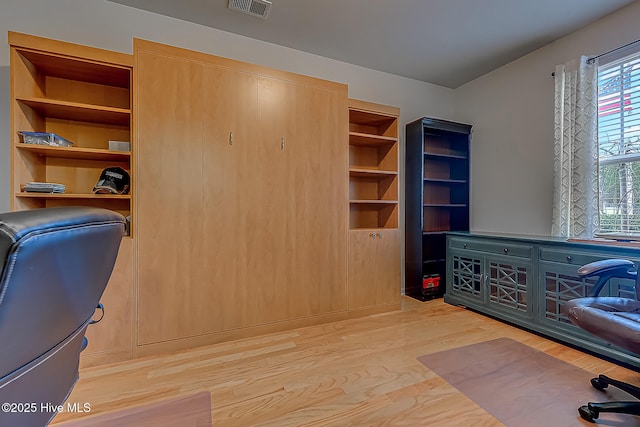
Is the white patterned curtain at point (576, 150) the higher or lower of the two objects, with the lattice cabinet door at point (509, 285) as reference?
higher

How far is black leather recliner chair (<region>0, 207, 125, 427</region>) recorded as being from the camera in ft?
1.51

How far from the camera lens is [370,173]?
2914 mm

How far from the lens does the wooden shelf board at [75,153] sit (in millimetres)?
1727

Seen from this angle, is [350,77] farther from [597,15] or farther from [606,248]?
[606,248]

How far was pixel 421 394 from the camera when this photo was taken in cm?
153

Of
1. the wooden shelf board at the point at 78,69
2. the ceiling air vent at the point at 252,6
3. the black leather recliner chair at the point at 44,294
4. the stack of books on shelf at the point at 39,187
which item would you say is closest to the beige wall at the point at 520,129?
the ceiling air vent at the point at 252,6

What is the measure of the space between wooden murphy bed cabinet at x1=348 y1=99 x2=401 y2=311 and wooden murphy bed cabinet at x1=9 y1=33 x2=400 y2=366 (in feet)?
0.20

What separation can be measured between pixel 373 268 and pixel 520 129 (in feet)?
7.49

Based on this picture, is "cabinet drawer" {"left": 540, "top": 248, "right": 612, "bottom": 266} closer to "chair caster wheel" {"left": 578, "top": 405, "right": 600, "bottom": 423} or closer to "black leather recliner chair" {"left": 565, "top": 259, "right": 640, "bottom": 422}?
"black leather recliner chair" {"left": 565, "top": 259, "right": 640, "bottom": 422}

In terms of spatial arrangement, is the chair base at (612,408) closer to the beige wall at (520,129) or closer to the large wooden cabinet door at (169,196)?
the beige wall at (520,129)

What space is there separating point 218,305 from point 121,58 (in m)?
1.93

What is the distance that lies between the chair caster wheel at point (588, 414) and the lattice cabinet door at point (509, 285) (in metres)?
1.08

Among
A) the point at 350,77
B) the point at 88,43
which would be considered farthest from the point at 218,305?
the point at 350,77

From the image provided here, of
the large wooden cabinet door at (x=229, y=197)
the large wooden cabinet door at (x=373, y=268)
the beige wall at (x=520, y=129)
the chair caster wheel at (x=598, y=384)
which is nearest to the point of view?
the chair caster wheel at (x=598, y=384)
